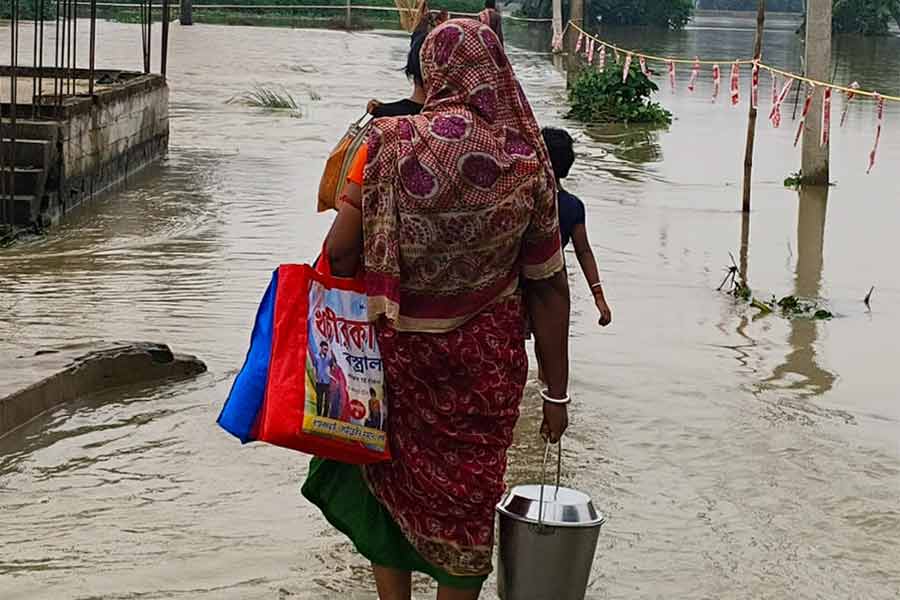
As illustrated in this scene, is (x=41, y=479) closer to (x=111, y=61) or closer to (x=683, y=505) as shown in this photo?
(x=683, y=505)

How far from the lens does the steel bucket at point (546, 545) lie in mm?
3678

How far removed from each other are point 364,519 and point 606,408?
3.28 metres

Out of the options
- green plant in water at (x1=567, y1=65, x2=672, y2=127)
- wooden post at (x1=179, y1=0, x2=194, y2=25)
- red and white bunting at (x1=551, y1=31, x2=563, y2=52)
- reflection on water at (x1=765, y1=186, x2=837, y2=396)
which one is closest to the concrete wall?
reflection on water at (x1=765, y1=186, x2=837, y2=396)

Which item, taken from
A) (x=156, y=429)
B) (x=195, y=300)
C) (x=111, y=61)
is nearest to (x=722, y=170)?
(x=195, y=300)

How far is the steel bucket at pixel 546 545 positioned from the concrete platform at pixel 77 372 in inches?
105

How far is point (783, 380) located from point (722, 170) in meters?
9.89

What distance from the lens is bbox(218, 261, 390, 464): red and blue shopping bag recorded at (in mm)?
3520

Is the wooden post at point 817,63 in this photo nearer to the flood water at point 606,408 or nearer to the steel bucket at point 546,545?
the flood water at point 606,408

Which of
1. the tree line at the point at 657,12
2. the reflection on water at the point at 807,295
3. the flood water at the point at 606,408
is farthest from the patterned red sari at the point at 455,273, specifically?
the tree line at the point at 657,12

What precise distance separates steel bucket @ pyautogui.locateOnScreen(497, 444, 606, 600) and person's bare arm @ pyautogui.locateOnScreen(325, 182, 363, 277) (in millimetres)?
719

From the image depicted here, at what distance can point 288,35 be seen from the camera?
145ft

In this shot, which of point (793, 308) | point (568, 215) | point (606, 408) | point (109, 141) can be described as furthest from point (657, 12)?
point (568, 215)

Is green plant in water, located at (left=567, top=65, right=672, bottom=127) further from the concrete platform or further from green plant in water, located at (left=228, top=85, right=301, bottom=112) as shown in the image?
the concrete platform

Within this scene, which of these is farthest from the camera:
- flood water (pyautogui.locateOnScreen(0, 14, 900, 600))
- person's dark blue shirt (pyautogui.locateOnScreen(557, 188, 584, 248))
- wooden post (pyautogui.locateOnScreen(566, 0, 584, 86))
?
wooden post (pyautogui.locateOnScreen(566, 0, 584, 86))
